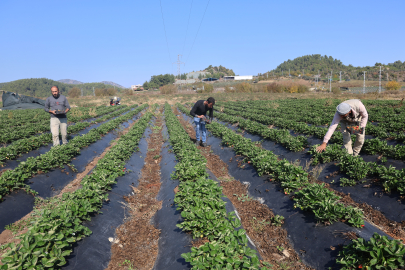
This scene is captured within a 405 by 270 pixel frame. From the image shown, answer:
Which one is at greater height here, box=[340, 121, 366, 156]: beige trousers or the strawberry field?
box=[340, 121, 366, 156]: beige trousers

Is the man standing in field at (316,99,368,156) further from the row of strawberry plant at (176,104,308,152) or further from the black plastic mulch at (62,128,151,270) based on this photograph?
the black plastic mulch at (62,128,151,270)

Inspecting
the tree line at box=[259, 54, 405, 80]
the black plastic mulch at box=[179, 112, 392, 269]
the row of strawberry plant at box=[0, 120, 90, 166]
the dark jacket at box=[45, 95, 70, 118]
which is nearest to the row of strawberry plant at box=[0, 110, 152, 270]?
the black plastic mulch at box=[179, 112, 392, 269]

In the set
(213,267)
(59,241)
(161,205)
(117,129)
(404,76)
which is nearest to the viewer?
(213,267)

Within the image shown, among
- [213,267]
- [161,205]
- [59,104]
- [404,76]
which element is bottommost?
[161,205]

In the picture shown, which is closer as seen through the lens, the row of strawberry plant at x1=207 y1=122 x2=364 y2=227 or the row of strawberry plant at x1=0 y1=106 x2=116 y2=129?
the row of strawberry plant at x1=207 y1=122 x2=364 y2=227

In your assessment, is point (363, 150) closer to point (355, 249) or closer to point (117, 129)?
point (355, 249)

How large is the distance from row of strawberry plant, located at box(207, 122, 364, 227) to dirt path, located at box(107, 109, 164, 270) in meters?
3.06

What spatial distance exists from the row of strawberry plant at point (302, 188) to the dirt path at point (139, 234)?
10.0ft

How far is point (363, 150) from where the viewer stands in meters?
7.36

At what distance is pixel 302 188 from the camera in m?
5.15

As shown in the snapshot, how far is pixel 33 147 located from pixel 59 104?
2353 mm

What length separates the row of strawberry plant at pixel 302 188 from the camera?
3855 mm

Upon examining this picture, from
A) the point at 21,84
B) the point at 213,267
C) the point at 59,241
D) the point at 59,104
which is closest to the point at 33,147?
the point at 59,104

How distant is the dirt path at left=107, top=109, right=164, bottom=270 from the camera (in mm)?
3955
